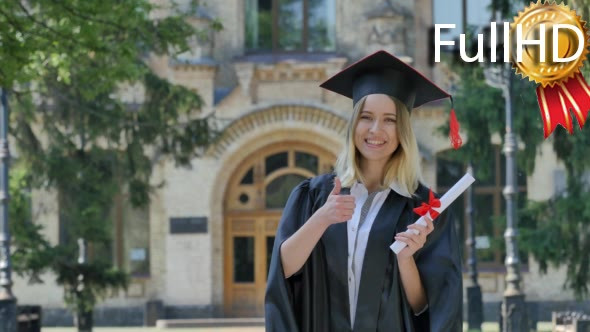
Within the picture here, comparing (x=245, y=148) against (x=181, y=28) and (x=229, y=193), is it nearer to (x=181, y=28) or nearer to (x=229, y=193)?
(x=229, y=193)

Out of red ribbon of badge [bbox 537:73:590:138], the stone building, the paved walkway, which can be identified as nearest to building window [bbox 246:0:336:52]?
the stone building

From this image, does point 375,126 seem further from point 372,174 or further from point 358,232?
point 358,232

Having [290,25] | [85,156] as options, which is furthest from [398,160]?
[290,25]

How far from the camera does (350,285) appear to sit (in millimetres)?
6559

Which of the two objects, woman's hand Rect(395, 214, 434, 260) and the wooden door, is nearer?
woman's hand Rect(395, 214, 434, 260)

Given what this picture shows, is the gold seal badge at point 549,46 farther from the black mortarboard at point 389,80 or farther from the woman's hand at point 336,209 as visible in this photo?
the woman's hand at point 336,209

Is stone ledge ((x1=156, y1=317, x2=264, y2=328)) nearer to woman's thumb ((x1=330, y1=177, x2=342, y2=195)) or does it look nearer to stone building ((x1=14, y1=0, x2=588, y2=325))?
stone building ((x1=14, y1=0, x2=588, y2=325))

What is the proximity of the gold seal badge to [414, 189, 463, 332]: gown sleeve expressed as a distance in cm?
522

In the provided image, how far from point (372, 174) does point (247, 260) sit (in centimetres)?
2999

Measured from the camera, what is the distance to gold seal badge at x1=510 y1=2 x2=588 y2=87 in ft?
39.8

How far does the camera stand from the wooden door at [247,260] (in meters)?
36.2

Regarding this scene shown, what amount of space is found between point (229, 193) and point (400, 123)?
1181 inches

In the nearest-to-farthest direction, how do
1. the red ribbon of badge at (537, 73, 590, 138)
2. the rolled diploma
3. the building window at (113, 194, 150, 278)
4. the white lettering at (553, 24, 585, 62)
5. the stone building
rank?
the rolled diploma → the white lettering at (553, 24, 585, 62) → the red ribbon of badge at (537, 73, 590, 138) → the stone building → the building window at (113, 194, 150, 278)

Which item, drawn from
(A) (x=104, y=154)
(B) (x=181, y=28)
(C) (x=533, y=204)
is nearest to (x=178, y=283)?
(A) (x=104, y=154)
